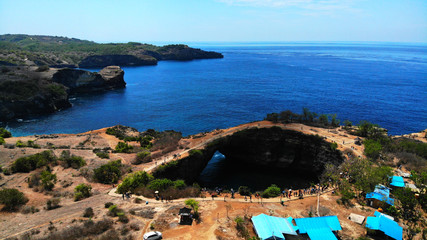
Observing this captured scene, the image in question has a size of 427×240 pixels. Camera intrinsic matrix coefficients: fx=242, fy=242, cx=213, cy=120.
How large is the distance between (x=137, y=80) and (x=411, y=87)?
174528 millimetres

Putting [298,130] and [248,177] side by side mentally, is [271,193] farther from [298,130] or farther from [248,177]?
[298,130]

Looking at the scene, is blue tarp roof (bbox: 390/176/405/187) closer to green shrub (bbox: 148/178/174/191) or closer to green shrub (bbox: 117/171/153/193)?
green shrub (bbox: 148/178/174/191)

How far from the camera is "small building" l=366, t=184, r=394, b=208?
35.8m

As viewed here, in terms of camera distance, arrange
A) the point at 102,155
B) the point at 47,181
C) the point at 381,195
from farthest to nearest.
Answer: the point at 102,155 < the point at 47,181 < the point at 381,195

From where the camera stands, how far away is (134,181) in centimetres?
4334

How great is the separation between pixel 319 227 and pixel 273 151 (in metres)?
38.2

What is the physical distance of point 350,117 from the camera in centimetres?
9506

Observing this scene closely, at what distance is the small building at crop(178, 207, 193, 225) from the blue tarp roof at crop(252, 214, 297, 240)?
8517mm

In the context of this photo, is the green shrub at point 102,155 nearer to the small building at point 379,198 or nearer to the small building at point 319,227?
the small building at point 319,227

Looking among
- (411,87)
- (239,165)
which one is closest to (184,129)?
(239,165)

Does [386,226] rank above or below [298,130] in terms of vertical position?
below

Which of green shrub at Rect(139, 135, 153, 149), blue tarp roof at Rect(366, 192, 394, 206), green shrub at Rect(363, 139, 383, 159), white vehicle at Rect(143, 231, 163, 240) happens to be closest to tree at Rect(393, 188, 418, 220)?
blue tarp roof at Rect(366, 192, 394, 206)

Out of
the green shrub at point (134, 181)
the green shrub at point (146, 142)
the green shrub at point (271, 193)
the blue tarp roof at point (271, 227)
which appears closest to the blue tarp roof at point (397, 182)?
the green shrub at point (271, 193)

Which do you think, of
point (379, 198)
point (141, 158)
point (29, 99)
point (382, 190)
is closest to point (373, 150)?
point (382, 190)
